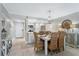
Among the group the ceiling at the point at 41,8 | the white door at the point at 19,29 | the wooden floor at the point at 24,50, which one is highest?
the ceiling at the point at 41,8

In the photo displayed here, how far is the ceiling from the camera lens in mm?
2600

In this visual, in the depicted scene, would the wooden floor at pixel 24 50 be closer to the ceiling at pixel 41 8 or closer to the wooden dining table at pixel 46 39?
the wooden dining table at pixel 46 39

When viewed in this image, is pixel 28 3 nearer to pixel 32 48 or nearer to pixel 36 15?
pixel 36 15

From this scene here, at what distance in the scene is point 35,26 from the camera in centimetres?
260

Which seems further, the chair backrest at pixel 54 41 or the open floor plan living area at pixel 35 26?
the chair backrest at pixel 54 41

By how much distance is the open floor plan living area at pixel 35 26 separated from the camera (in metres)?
2.58

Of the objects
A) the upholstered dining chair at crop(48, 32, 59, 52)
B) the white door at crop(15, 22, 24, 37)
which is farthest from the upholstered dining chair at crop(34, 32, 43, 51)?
the white door at crop(15, 22, 24, 37)

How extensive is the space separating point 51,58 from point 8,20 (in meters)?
1.40

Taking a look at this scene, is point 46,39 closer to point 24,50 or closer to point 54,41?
point 54,41

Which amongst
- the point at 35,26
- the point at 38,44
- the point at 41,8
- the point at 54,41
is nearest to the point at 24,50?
the point at 38,44

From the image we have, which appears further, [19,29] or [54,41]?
[54,41]

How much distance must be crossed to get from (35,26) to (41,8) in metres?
0.46

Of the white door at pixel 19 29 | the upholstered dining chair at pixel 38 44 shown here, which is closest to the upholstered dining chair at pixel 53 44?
the upholstered dining chair at pixel 38 44

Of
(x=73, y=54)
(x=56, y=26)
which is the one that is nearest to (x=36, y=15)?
(x=56, y=26)
